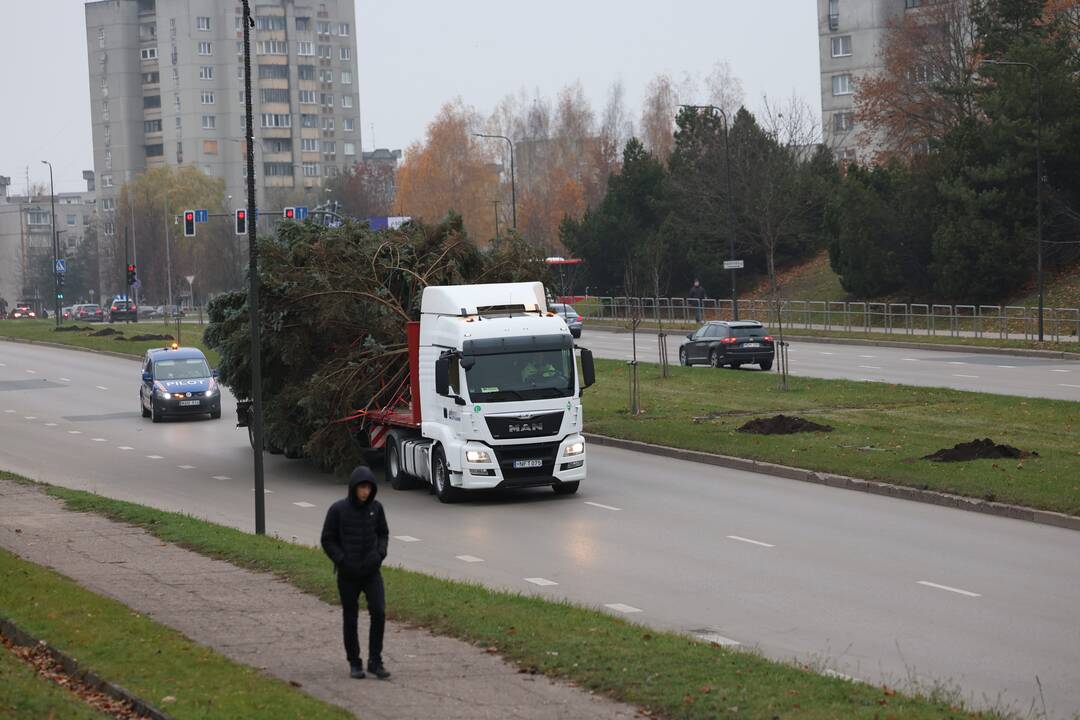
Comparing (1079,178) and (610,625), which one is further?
(1079,178)

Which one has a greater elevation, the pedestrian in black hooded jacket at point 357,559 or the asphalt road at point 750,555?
the pedestrian in black hooded jacket at point 357,559

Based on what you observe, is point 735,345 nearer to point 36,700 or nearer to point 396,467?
point 396,467

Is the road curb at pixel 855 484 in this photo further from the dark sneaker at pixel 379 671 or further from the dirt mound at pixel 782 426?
the dark sneaker at pixel 379 671

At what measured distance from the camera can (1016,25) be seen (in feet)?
215

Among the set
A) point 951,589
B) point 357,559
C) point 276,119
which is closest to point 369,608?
point 357,559

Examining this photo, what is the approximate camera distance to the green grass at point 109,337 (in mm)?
62569

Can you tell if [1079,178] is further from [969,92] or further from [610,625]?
[610,625]

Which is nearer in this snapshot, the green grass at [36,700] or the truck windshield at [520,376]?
the green grass at [36,700]

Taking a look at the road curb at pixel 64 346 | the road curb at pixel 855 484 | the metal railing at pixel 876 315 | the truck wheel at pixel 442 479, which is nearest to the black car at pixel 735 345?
the metal railing at pixel 876 315

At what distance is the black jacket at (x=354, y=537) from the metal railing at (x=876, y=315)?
A: 34.2 m

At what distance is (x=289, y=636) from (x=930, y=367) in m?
33.5

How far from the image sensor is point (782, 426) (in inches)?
1092

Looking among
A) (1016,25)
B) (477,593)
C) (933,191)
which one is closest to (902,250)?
(933,191)

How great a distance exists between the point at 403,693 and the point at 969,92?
60.2 meters
